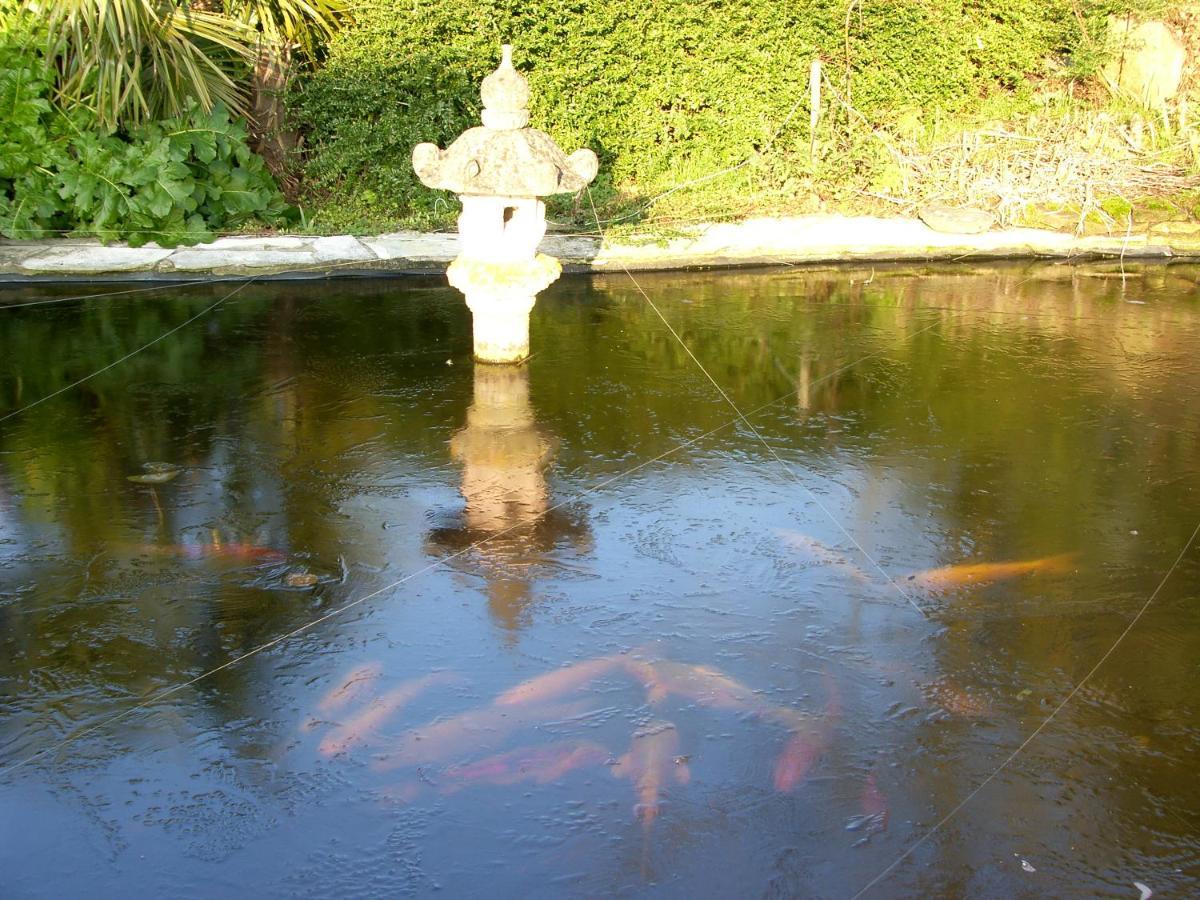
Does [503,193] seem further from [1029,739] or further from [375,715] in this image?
[1029,739]

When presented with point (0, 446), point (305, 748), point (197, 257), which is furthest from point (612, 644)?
point (197, 257)

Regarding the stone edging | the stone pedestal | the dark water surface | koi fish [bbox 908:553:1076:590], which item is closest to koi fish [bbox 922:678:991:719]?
the dark water surface

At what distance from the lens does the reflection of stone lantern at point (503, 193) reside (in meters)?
7.76

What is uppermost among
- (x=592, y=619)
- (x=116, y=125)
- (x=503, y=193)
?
(x=116, y=125)

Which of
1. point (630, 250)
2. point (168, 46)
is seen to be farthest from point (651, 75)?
point (168, 46)

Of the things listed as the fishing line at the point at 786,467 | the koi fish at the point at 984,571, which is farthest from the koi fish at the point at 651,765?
the koi fish at the point at 984,571

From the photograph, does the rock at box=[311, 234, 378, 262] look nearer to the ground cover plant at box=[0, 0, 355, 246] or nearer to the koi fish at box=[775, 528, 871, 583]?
the ground cover plant at box=[0, 0, 355, 246]

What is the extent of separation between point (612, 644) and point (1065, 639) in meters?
1.96

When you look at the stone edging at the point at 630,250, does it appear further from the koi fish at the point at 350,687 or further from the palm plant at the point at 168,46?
the koi fish at the point at 350,687

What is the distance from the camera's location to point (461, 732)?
4.42 meters

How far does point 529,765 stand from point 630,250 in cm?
872

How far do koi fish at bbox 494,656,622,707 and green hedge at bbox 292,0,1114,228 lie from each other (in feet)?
27.5

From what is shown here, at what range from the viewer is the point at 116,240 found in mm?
11250

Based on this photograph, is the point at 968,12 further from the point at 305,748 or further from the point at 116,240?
the point at 305,748
